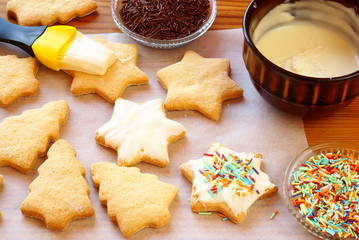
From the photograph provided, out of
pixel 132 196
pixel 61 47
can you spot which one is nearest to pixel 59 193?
pixel 132 196

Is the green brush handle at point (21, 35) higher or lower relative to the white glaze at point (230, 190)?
higher

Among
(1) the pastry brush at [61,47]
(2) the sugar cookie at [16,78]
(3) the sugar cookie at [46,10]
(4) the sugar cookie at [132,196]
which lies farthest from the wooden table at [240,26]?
(4) the sugar cookie at [132,196]

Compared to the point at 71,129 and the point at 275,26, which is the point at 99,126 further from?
the point at 275,26

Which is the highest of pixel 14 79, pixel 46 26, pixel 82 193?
pixel 46 26

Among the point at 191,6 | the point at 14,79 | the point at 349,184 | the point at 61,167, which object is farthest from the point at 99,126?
the point at 349,184

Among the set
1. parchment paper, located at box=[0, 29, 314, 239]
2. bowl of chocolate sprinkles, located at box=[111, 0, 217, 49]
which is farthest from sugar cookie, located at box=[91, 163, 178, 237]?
bowl of chocolate sprinkles, located at box=[111, 0, 217, 49]

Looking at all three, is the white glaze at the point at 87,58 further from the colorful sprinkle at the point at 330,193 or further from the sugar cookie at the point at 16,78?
the colorful sprinkle at the point at 330,193
